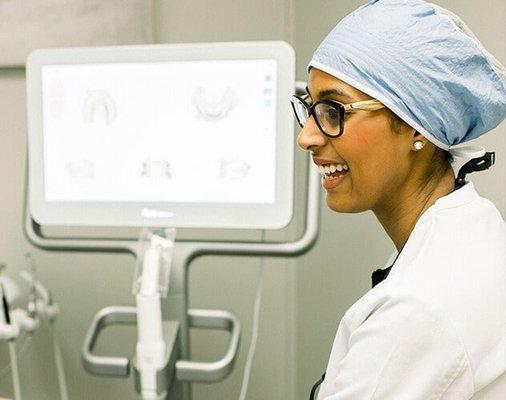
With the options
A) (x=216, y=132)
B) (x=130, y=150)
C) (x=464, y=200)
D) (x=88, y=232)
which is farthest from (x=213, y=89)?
(x=88, y=232)

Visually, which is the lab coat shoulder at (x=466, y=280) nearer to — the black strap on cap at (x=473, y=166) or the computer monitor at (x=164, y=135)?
the black strap on cap at (x=473, y=166)

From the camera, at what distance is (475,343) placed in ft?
2.29

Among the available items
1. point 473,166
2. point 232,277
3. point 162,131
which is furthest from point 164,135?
Result: point 232,277

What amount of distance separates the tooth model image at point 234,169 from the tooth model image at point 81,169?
29 cm

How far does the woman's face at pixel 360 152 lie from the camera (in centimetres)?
A: 82

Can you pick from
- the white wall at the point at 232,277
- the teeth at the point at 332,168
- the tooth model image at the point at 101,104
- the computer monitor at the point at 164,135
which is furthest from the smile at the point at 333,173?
the white wall at the point at 232,277

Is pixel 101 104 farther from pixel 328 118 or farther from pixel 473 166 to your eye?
pixel 473 166

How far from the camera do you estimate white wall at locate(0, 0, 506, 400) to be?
1.62 meters

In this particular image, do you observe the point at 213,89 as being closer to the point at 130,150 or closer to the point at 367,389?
the point at 130,150

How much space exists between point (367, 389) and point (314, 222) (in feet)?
1.72

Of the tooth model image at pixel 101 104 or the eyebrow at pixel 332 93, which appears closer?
the eyebrow at pixel 332 93

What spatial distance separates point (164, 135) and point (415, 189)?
553mm

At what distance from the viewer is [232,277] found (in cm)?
181

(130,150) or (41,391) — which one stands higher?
(130,150)
